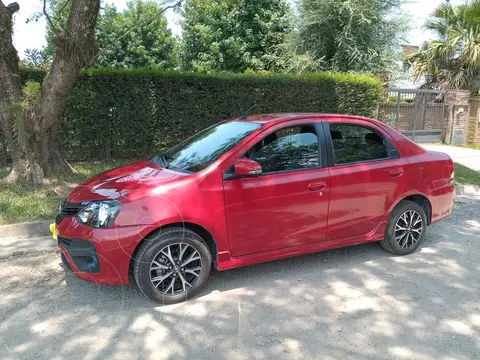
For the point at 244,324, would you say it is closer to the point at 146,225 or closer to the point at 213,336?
the point at 213,336

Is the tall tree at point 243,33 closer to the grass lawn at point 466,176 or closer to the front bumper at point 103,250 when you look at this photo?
the grass lawn at point 466,176

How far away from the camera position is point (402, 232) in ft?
15.2

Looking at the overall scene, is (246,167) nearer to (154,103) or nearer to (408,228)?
(408,228)

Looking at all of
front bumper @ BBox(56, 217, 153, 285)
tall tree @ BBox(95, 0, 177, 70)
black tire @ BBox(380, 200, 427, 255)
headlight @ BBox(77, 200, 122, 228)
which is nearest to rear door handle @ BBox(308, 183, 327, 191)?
black tire @ BBox(380, 200, 427, 255)

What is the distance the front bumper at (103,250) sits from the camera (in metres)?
3.34

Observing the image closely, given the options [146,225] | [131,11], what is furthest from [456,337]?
[131,11]

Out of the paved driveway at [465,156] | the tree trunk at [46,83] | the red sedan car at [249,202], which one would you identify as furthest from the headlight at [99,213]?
the paved driveway at [465,156]

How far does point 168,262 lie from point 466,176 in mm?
7559

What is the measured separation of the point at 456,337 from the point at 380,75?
15479 mm

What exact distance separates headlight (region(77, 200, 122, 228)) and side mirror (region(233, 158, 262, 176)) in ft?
3.40

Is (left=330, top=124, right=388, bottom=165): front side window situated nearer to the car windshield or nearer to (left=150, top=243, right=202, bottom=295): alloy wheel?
the car windshield

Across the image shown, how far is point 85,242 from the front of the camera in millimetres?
3398

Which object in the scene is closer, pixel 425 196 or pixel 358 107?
pixel 425 196

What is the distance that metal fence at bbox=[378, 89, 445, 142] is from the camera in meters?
14.1
